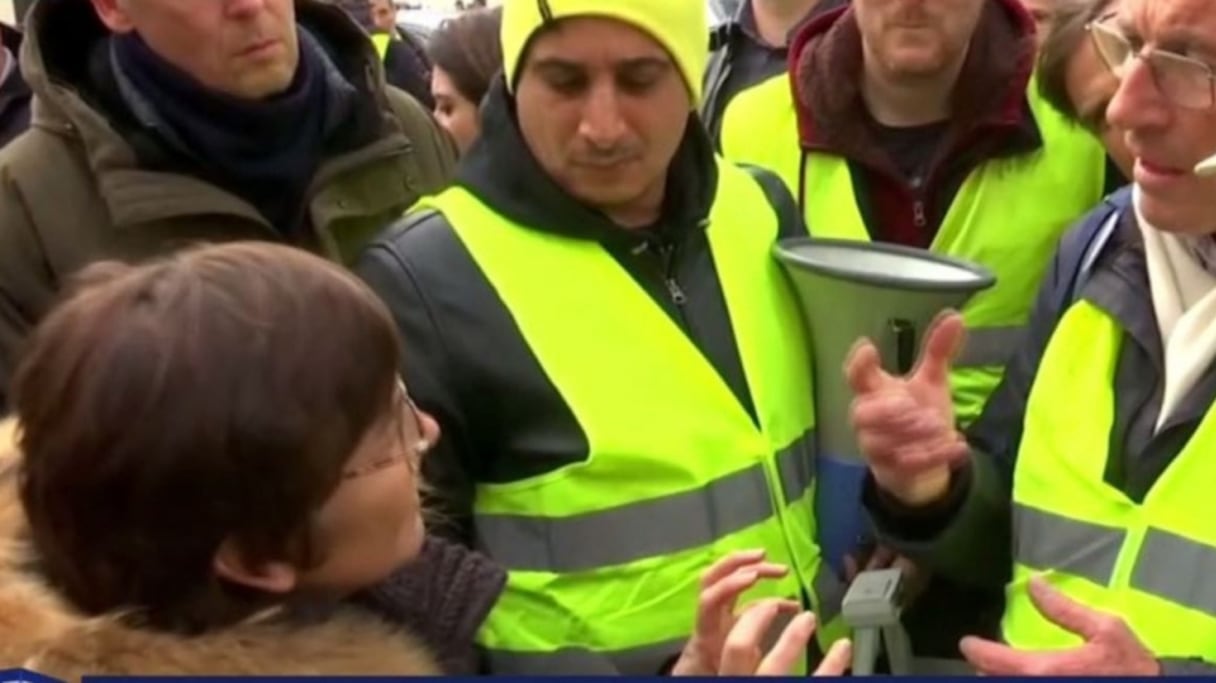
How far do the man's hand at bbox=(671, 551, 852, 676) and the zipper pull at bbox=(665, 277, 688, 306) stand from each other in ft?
1.50

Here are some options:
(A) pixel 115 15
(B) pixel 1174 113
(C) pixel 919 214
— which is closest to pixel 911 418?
(B) pixel 1174 113

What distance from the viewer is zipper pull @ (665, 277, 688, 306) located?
2.34 metres

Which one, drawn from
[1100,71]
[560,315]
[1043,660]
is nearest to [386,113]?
[560,315]

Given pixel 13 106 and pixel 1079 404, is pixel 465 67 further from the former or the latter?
pixel 1079 404

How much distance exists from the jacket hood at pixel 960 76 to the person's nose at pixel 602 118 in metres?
0.81

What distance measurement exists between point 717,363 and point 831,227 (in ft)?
2.36

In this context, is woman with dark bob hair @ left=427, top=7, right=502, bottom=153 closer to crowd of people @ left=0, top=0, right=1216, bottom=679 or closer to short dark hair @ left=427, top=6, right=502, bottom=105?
short dark hair @ left=427, top=6, right=502, bottom=105

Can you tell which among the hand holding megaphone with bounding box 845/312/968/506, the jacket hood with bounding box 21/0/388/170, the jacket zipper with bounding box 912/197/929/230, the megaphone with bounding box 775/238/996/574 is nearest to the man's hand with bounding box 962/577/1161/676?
the hand holding megaphone with bounding box 845/312/968/506

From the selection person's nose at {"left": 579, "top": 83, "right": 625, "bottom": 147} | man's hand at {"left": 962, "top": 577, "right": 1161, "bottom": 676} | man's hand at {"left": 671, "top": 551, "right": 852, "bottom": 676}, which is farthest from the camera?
person's nose at {"left": 579, "top": 83, "right": 625, "bottom": 147}

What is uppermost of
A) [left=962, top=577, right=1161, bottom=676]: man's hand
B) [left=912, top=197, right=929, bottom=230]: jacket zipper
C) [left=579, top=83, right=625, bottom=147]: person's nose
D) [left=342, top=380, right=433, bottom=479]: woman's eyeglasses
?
[left=579, top=83, right=625, bottom=147]: person's nose

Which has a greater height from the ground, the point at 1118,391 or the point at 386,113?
the point at 386,113

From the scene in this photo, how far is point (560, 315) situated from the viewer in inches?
89.1

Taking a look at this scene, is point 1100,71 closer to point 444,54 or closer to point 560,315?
point 560,315

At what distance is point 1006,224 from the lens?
288 centimetres
